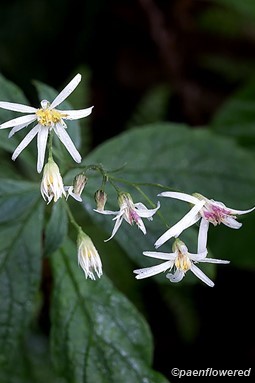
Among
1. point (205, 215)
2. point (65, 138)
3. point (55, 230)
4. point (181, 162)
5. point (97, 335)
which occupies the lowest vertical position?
point (97, 335)

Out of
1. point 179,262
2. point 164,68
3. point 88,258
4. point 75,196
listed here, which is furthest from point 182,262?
point 164,68

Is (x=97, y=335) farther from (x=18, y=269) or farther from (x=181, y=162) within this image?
(x=181, y=162)

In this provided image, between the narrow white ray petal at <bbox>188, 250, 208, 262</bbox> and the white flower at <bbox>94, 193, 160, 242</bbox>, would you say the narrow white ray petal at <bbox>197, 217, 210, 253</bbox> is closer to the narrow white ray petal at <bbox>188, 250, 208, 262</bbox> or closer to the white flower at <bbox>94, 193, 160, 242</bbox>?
the narrow white ray petal at <bbox>188, 250, 208, 262</bbox>

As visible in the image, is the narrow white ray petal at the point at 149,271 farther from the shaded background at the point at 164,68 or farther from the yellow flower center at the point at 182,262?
the shaded background at the point at 164,68

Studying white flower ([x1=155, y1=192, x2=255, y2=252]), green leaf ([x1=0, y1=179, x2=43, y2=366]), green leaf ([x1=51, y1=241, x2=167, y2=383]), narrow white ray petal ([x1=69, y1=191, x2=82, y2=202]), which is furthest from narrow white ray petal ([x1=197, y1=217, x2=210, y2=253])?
green leaf ([x1=0, y1=179, x2=43, y2=366])

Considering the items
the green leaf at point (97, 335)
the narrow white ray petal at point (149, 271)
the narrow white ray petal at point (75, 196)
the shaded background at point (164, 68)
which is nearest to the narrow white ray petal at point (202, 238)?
the narrow white ray petal at point (149, 271)

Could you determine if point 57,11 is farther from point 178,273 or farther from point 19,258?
point 178,273
